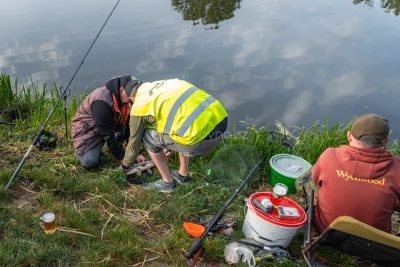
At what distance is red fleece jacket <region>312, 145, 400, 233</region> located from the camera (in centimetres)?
269

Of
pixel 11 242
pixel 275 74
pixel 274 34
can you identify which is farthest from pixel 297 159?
pixel 274 34

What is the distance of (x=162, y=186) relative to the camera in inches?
155

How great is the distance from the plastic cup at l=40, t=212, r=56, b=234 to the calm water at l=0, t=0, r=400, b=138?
15.0ft

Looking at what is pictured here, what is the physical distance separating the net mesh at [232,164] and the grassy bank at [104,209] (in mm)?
113

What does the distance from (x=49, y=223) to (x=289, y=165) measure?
8.34ft

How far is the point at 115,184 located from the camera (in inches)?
155

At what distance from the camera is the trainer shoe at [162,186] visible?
3.91 meters

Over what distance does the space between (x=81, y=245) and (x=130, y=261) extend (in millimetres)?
401

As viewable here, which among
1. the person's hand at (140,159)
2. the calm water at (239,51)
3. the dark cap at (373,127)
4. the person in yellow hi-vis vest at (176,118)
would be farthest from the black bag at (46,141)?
the dark cap at (373,127)

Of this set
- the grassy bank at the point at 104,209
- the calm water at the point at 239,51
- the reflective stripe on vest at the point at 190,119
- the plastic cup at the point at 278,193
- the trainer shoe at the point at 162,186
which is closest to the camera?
the grassy bank at the point at 104,209

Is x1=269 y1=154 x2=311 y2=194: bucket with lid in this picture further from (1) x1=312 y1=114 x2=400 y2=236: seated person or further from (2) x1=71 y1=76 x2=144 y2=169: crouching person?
(2) x1=71 y1=76 x2=144 y2=169: crouching person

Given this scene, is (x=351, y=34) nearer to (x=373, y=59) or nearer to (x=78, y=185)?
(x=373, y=59)

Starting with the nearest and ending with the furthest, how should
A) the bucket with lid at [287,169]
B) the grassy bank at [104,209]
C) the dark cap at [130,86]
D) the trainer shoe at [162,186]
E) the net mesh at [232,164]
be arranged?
the grassy bank at [104,209] < the dark cap at [130,86] < the trainer shoe at [162,186] < the bucket with lid at [287,169] < the net mesh at [232,164]

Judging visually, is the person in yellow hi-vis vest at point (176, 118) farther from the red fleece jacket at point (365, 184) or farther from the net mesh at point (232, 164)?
the red fleece jacket at point (365, 184)
